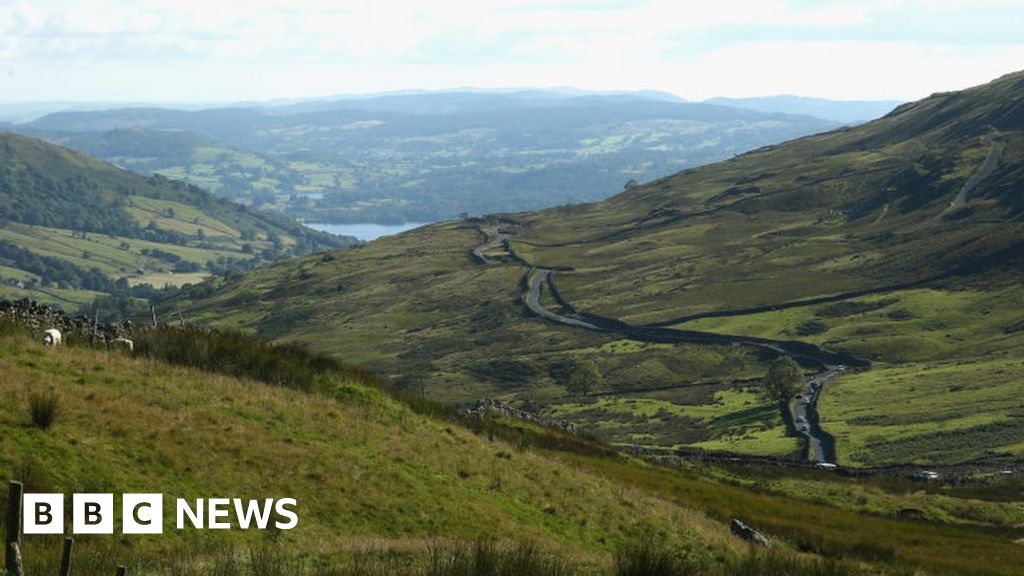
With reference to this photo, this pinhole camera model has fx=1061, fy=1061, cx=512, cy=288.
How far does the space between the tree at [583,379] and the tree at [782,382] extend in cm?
3107

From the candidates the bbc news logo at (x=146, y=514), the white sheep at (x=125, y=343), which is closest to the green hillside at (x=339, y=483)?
the bbc news logo at (x=146, y=514)

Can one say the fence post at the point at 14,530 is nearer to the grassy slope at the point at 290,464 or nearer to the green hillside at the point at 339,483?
the green hillside at the point at 339,483

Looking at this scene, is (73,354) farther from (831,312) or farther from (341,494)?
(831,312)

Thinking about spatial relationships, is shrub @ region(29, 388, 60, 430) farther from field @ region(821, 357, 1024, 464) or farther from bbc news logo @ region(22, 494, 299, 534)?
field @ region(821, 357, 1024, 464)

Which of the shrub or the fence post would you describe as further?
the shrub

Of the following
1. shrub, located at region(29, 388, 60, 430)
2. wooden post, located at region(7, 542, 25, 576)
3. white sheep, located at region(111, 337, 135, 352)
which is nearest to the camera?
wooden post, located at region(7, 542, 25, 576)

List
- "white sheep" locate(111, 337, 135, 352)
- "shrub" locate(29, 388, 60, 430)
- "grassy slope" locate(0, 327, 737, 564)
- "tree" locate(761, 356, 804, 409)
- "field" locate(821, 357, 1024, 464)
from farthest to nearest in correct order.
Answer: "tree" locate(761, 356, 804, 409)
"field" locate(821, 357, 1024, 464)
"white sheep" locate(111, 337, 135, 352)
"shrub" locate(29, 388, 60, 430)
"grassy slope" locate(0, 327, 737, 564)

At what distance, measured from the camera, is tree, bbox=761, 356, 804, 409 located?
13927 centimetres

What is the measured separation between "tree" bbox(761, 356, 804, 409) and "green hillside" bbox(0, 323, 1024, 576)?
90480 mm

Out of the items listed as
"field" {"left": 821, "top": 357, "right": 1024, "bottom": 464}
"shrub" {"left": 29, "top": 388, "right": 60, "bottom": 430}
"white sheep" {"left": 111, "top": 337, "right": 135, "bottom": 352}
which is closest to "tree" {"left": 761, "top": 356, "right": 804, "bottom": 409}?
"field" {"left": 821, "top": 357, "right": 1024, "bottom": 464}

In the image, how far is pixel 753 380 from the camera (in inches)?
6383

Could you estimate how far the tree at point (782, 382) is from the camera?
13927cm

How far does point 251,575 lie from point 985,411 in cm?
12047

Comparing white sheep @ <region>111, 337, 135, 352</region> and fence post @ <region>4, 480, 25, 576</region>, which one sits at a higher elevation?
fence post @ <region>4, 480, 25, 576</region>
